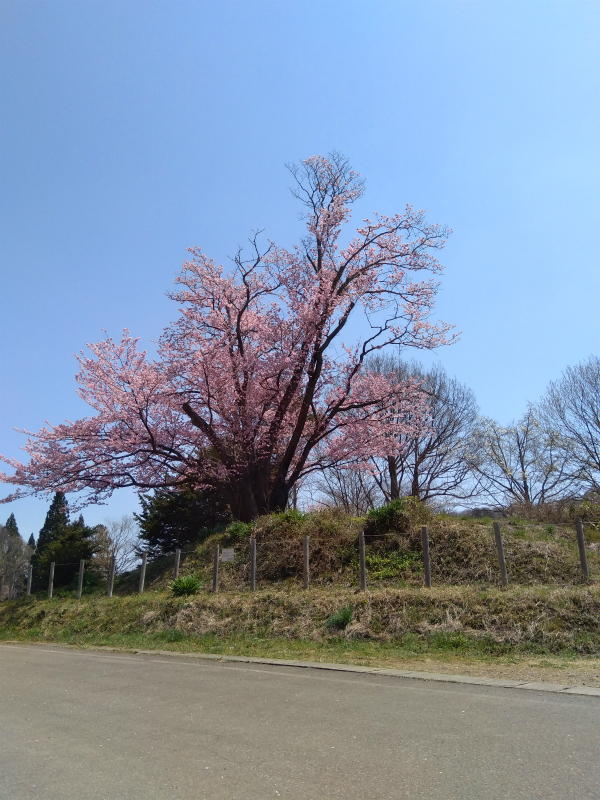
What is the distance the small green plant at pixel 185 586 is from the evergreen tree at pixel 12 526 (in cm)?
6578

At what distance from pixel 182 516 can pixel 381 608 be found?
19288mm

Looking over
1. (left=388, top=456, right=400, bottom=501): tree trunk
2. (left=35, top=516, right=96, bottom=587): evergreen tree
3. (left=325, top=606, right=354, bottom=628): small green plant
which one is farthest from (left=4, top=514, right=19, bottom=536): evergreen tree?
(left=325, top=606, right=354, bottom=628): small green plant

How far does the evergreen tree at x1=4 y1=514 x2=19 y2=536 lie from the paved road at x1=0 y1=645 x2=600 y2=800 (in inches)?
2870

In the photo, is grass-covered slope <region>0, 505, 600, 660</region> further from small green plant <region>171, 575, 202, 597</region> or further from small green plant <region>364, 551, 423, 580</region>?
small green plant <region>171, 575, 202, 597</region>

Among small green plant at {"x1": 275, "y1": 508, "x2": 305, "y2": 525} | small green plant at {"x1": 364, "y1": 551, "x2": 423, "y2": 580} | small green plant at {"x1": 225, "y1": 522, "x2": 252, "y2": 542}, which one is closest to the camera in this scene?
small green plant at {"x1": 364, "y1": 551, "x2": 423, "y2": 580}

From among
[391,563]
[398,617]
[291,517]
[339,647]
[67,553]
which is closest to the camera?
[339,647]

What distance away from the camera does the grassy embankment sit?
960cm

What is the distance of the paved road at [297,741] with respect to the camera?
4043 millimetres

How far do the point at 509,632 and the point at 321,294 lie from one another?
11.5 metres

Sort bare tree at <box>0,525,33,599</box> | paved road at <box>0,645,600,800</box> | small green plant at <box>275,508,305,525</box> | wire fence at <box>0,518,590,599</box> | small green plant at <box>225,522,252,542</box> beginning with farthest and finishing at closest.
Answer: bare tree at <box>0,525,33,599</box> → small green plant at <box>225,522,252,542</box> → small green plant at <box>275,508,305,525</box> → wire fence at <box>0,518,590,599</box> → paved road at <box>0,645,600,800</box>

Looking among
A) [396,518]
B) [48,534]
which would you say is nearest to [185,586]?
[396,518]

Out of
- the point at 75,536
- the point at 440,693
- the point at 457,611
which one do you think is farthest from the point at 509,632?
the point at 75,536

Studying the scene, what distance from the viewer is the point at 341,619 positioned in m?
11.6

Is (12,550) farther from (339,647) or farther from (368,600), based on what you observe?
(339,647)
